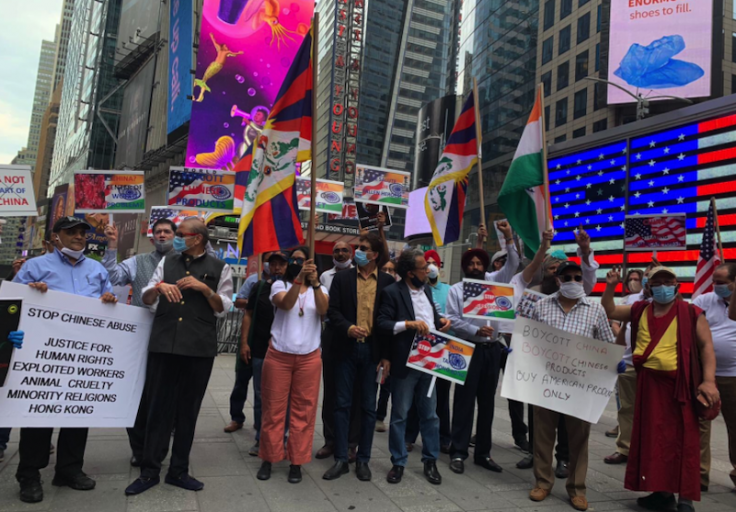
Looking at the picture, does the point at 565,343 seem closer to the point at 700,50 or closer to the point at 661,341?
the point at 661,341

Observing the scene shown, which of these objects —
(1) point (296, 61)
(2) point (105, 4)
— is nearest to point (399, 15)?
(2) point (105, 4)

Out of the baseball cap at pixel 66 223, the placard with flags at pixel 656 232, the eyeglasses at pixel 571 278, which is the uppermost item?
the placard with flags at pixel 656 232

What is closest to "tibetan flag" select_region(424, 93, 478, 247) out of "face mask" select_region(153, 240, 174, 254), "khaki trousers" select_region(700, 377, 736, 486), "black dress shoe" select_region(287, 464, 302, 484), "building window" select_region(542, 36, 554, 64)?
"khaki trousers" select_region(700, 377, 736, 486)

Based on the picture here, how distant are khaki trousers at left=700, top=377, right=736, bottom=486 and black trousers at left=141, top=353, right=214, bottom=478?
15.4ft

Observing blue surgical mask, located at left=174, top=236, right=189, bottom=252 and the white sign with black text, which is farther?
blue surgical mask, located at left=174, top=236, right=189, bottom=252

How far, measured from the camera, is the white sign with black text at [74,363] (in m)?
4.14

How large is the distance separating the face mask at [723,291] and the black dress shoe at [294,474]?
176 inches

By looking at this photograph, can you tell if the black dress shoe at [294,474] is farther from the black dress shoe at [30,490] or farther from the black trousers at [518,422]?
the black trousers at [518,422]

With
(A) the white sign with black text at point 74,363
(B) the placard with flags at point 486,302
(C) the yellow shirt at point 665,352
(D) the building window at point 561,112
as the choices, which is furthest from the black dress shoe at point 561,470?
(D) the building window at point 561,112

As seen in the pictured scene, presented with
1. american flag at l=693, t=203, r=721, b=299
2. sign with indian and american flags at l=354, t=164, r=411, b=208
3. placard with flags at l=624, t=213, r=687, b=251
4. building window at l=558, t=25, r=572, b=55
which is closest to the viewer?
american flag at l=693, t=203, r=721, b=299

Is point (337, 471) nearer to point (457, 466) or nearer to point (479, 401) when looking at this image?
point (457, 466)

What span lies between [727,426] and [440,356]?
9.82ft

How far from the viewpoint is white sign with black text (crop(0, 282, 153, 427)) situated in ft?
13.6

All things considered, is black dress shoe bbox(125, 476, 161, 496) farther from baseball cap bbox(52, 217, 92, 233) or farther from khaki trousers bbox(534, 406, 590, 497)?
khaki trousers bbox(534, 406, 590, 497)
